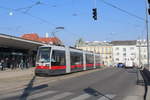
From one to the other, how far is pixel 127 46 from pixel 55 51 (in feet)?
360

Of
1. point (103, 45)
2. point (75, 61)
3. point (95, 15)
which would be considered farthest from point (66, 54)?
point (103, 45)

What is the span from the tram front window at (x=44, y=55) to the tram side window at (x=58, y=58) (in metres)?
0.51

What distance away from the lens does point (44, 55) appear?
92.9 feet

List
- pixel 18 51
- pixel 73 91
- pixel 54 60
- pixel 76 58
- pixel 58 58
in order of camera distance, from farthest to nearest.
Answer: pixel 18 51, pixel 76 58, pixel 58 58, pixel 54 60, pixel 73 91

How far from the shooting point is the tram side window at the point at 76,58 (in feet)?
114

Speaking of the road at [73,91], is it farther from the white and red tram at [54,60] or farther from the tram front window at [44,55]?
the tram front window at [44,55]

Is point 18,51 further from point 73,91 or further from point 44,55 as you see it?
point 73,91

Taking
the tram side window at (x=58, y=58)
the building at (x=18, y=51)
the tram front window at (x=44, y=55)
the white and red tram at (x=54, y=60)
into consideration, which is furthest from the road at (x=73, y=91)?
the building at (x=18, y=51)

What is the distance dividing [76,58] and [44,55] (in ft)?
31.8

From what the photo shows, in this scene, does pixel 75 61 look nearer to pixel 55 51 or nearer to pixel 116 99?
pixel 55 51

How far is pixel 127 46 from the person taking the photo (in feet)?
443

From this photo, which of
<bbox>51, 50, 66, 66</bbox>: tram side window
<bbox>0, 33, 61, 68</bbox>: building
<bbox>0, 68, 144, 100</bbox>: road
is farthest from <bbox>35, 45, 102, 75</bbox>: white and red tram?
<bbox>0, 33, 61, 68</bbox>: building

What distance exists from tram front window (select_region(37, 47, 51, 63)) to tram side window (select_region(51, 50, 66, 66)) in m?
0.51

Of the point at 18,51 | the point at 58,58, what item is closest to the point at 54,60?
the point at 58,58
